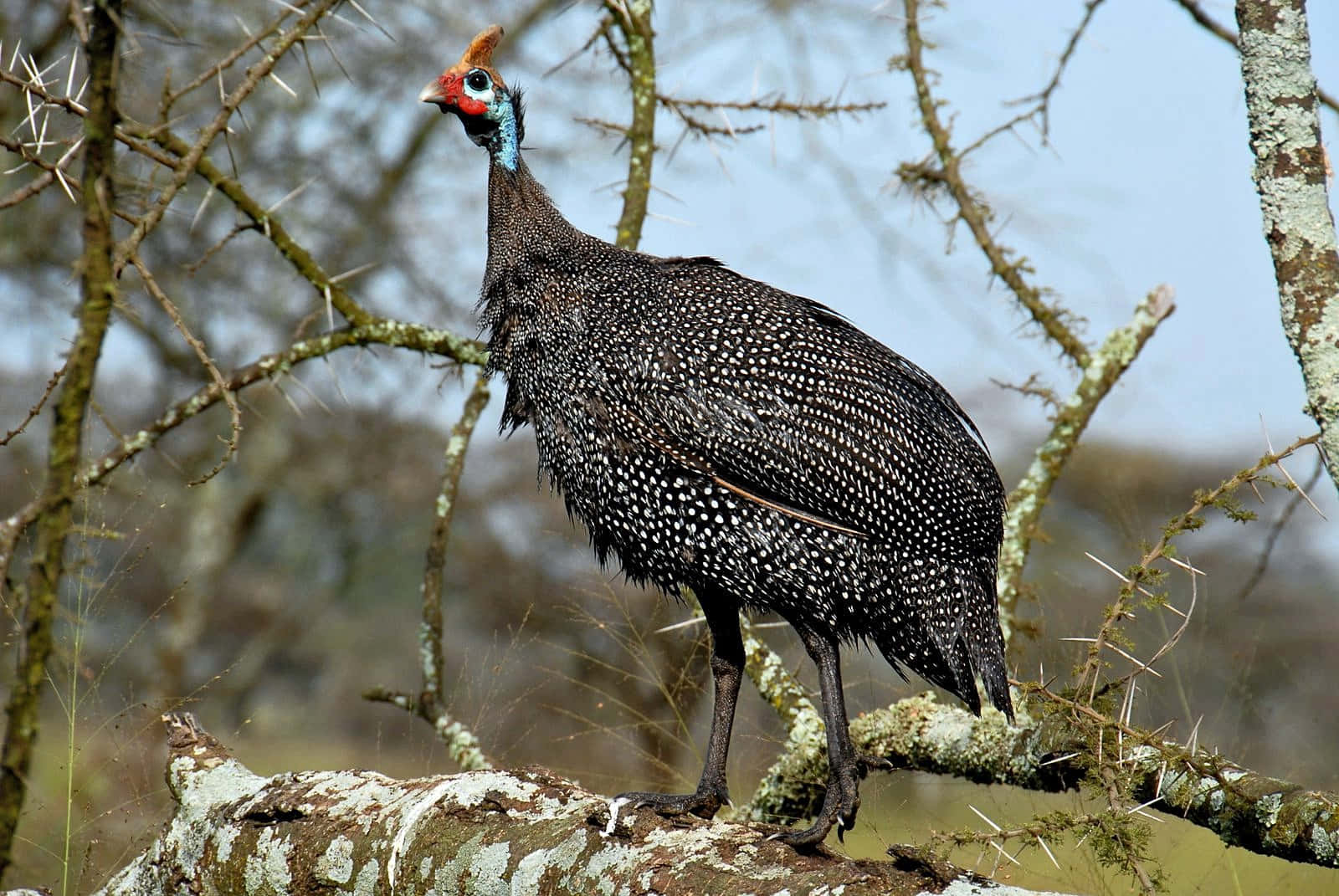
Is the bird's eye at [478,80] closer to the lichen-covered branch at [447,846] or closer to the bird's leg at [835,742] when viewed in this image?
the bird's leg at [835,742]

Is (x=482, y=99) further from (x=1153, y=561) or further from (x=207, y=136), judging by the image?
(x=1153, y=561)

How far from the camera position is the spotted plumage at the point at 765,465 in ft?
9.98

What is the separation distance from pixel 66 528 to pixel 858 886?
4.88 ft

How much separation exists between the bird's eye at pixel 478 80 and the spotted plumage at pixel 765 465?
0.67 m

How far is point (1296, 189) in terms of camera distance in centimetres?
262

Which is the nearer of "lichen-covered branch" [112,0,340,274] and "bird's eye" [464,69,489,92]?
"lichen-covered branch" [112,0,340,274]

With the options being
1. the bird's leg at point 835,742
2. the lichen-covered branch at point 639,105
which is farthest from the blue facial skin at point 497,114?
the bird's leg at point 835,742

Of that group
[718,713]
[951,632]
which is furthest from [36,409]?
[951,632]

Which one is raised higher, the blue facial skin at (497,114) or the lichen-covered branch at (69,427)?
the blue facial skin at (497,114)

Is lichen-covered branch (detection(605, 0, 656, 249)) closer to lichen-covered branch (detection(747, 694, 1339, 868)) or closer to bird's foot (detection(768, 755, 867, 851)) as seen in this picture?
lichen-covered branch (detection(747, 694, 1339, 868))

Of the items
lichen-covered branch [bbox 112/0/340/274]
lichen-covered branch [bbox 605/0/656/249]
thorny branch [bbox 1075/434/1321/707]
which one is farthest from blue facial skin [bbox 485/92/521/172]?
thorny branch [bbox 1075/434/1321/707]

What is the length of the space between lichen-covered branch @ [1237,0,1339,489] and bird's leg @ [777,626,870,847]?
127cm

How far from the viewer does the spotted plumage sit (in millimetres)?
3041

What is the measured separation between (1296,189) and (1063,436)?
7.46 ft
